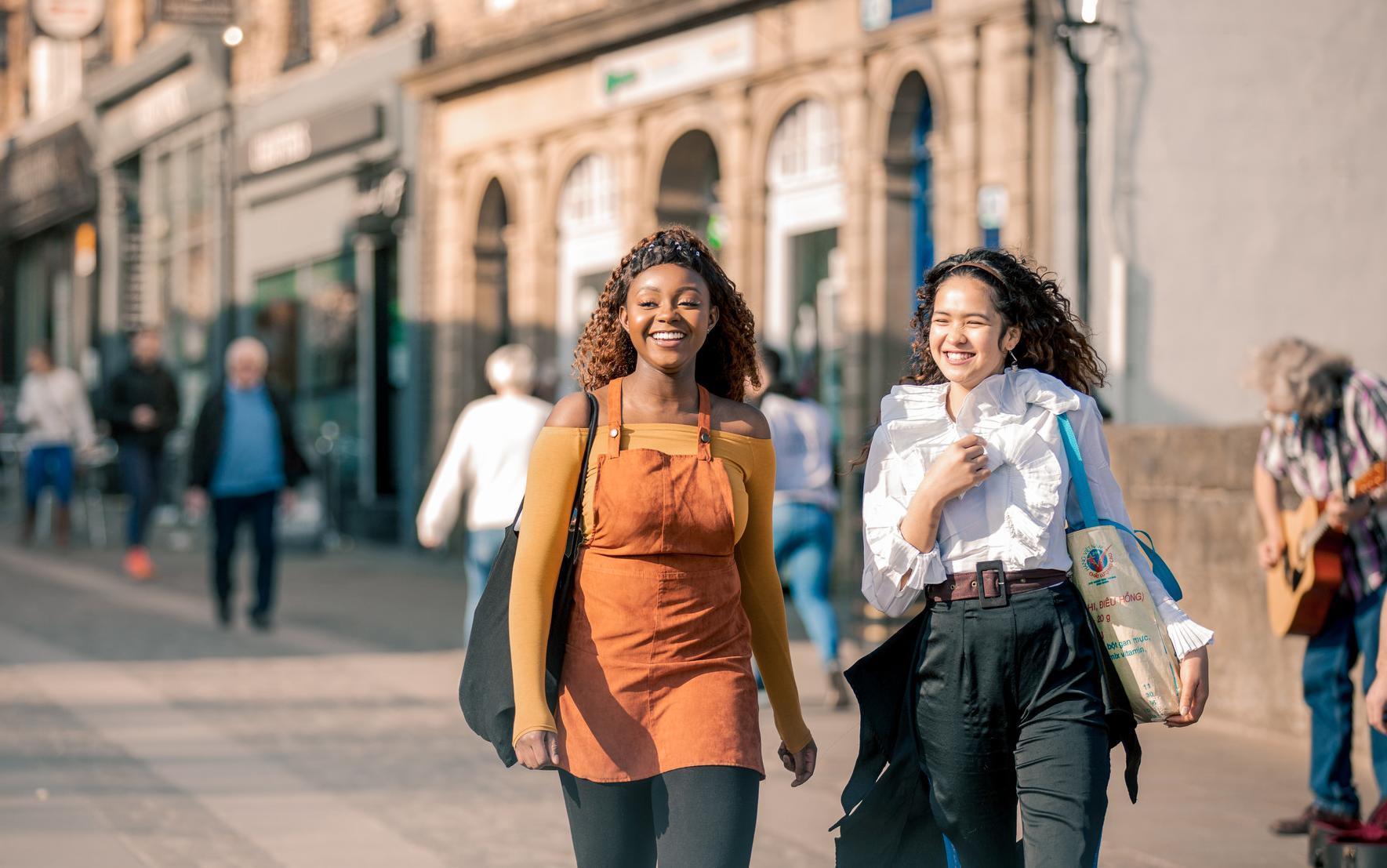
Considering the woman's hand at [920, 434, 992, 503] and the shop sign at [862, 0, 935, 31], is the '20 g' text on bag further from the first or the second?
the shop sign at [862, 0, 935, 31]

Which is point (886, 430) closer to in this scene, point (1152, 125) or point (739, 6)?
point (1152, 125)

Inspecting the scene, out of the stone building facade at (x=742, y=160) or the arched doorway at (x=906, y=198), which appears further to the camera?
the arched doorway at (x=906, y=198)

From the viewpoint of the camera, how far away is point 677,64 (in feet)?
55.7

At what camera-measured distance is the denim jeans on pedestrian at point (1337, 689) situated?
21.2 feet

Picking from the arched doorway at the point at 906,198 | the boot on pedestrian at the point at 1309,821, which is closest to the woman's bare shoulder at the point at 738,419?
the boot on pedestrian at the point at 1309,821

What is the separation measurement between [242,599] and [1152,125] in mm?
7015

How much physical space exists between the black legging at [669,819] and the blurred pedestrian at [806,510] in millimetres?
5244

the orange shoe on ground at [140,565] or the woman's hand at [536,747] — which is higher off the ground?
the woman's hand at [536,747]

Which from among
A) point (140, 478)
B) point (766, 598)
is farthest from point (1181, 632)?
point (140, 478)

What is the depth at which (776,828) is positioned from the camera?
6.63m

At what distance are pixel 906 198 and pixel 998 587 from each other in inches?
443

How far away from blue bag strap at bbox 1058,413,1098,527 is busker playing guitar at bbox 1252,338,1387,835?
8.95 ft

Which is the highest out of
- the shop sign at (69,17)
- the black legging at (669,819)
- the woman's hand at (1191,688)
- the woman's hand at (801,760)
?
the shop sign at (69,17)

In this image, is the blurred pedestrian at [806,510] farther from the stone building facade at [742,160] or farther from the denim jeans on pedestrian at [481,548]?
the stone building facade at [742,160]
